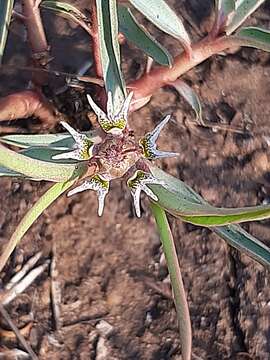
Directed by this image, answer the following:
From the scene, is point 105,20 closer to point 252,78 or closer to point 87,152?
point 87,152

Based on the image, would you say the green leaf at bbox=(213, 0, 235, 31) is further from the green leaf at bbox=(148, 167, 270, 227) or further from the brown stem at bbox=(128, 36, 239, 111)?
the green leaf at bbox=(148, 167, 270, 227)

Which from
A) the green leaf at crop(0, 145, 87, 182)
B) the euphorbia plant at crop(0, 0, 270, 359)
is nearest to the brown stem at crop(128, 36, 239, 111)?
the euphorbia plant at crop(0, 0, 270, 359)

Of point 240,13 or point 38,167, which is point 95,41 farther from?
point 38,167

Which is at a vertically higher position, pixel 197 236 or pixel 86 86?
pixel 86 86

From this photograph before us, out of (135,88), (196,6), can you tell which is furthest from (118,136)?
(196,6)

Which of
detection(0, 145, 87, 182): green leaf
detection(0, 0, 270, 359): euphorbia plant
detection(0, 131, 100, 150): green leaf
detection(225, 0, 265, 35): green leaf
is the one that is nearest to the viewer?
detection(0, 145, 87, 182): green leaf
